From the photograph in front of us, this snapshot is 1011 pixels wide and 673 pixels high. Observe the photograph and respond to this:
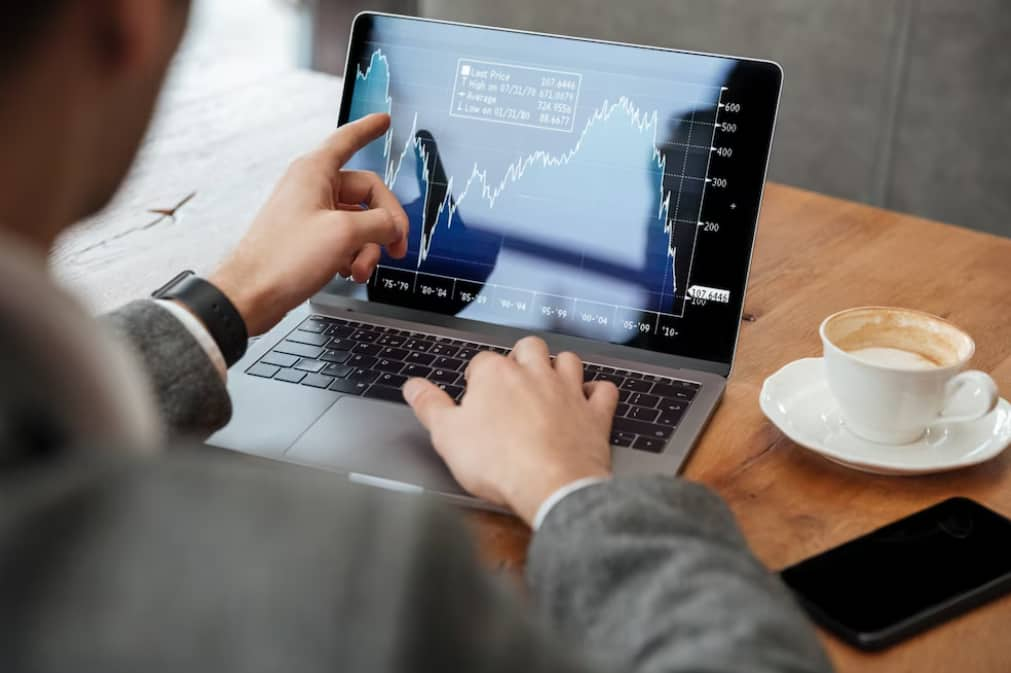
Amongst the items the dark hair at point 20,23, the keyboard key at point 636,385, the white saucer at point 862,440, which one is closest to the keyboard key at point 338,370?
the keyboard key at point 636,385

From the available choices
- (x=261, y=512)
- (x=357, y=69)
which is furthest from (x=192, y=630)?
(x=357, y=69)

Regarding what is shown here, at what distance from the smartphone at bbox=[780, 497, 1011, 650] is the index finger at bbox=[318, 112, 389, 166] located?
22.1 inches

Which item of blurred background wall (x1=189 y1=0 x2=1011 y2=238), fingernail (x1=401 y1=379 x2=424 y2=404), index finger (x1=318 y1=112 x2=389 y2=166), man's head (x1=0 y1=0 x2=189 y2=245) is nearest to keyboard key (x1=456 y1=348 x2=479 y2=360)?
fingernail (x1=401 y1=379 x2=424 y2=404)

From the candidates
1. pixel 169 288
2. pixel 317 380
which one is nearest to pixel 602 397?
pixel 317 380

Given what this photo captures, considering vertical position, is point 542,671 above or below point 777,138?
above

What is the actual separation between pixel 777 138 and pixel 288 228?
1.81 meters

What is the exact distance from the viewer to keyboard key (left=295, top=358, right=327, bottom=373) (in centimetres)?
100

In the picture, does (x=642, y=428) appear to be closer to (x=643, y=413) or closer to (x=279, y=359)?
(x=643, y=413)

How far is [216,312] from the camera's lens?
930mm

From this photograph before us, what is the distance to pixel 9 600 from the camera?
1.00 ft

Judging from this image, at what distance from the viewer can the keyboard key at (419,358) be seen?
1.01 meters

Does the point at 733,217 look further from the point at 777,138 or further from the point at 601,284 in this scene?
the point at 777,138

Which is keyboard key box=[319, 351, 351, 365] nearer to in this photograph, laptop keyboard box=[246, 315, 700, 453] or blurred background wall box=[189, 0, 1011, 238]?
laptop keyboard box=[246, 315, 700, 453]

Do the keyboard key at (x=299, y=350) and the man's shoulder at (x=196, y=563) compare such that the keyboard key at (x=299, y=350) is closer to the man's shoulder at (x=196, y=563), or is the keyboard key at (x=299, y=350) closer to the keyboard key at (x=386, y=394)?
the keyboard key at (x=386, y=394)
